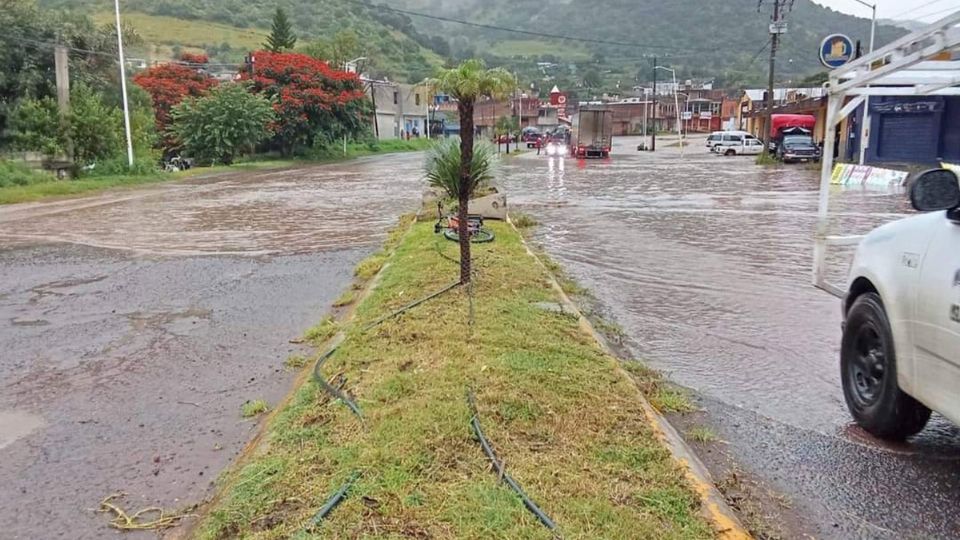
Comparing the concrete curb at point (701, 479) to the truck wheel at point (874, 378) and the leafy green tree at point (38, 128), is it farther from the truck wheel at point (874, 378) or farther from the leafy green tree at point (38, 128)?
the leafy green tree at point (38, 128)

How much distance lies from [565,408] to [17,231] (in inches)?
600

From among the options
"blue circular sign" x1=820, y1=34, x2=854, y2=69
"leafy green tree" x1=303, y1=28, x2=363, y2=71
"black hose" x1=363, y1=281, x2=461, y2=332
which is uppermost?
"leafy green tree" x1=303, y1=28, x2=363, y2=71

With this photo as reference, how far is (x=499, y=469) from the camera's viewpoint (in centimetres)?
348

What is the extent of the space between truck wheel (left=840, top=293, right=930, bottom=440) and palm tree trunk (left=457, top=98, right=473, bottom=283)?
3.59 meters

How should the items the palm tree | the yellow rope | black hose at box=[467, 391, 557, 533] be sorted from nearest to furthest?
black hose at box=[467, 391, 557, 533] → the yellow rope → the palm tree

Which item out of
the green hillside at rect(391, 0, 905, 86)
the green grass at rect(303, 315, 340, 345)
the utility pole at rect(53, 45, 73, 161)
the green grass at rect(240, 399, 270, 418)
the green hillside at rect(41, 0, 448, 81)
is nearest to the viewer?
the green grass at rect(240, 399, 270, 418)

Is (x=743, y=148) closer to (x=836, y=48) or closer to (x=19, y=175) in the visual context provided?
(x=836, y=48)

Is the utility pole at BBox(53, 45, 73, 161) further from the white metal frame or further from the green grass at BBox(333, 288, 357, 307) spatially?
the white metal frame

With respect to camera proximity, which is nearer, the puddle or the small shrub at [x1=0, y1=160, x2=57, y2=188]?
the puddle

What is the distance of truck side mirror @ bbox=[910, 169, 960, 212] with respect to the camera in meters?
3.68

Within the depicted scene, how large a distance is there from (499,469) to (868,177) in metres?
Result: 26.1

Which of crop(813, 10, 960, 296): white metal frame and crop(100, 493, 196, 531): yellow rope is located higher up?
crop(813, 10, 960, 296): white metal frame

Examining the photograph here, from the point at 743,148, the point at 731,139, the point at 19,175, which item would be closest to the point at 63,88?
the point at 19,175

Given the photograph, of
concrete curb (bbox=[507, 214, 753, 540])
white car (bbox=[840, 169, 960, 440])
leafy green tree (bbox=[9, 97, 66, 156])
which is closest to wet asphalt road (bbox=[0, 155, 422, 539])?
concrete curb (bbox=[507, 214, 753, 540])
